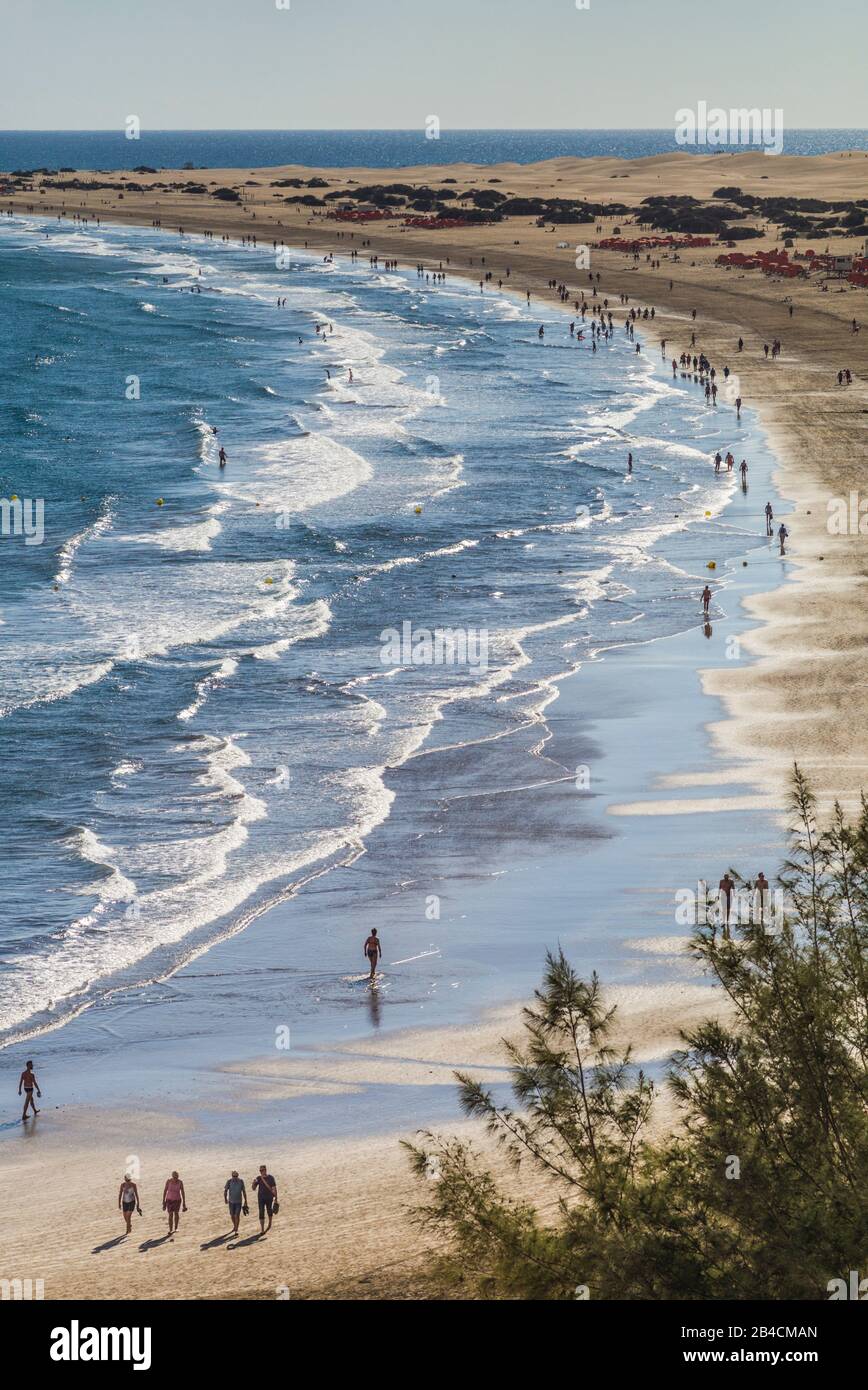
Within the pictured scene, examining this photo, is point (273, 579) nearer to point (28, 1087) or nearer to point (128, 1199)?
point (28, 1087)

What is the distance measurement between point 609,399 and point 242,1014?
64.0m

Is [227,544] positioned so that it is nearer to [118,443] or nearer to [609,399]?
[118,443]

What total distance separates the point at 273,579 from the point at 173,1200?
115ft

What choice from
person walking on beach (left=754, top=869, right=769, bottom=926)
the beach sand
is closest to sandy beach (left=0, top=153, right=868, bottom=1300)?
the beach sand

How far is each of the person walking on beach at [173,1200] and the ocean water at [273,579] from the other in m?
6.50

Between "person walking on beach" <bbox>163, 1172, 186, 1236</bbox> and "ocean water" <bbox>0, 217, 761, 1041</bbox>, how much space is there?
6501 mm

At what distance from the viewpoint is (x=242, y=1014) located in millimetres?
25484

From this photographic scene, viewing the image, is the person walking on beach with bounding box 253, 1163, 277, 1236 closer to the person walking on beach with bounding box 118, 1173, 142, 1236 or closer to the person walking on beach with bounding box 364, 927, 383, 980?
the person walking on beach with bounding box 118, 1173, 142, 1236

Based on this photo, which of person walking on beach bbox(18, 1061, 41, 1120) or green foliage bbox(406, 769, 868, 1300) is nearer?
green foliage bbox(406, 769, 868, 1300)

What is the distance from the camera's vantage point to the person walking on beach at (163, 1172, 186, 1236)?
19375mm

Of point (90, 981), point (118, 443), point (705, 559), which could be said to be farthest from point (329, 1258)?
point (118, 443)

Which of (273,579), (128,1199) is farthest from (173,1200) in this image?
(273,579)

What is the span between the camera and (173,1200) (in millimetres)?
19375

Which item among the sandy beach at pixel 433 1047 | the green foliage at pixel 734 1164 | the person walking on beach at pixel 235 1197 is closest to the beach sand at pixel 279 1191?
the sandy beach at pixel 433 1047
